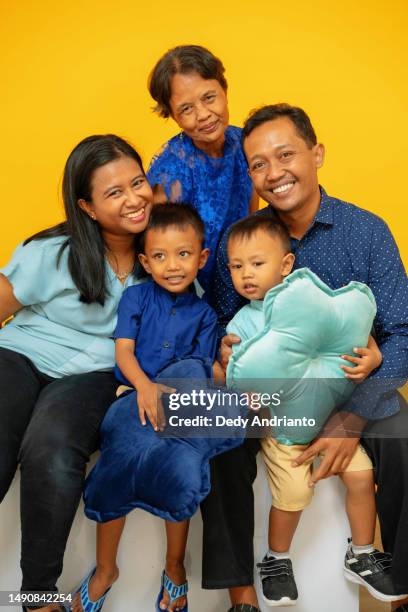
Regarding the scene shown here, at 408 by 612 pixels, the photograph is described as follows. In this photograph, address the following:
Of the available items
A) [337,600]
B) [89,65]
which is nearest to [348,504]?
[337,600]

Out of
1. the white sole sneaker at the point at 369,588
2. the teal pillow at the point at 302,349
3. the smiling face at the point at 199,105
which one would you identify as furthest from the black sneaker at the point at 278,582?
the smiling face at the point at 199,105

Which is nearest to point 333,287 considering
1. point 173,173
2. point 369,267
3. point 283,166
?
point 369,267

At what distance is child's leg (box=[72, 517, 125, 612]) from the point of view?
1.58 m

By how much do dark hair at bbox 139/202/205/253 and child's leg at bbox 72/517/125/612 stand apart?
0.71 m

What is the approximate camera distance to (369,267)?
1.73 metres

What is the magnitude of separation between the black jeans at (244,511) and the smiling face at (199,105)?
0.98m

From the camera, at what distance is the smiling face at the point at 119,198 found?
5.87 feet

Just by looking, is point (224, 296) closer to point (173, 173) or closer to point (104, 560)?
point (173, 173)

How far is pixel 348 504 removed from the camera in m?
1.61

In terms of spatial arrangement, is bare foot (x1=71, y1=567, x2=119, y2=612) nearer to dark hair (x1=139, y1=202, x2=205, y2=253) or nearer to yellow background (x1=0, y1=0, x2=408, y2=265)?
dark hair (x1=139, y1=202, x2=205, y2=253)

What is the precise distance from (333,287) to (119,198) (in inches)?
22.9

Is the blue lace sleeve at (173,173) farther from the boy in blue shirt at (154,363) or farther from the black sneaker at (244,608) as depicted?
the black sneaker at (244,608)

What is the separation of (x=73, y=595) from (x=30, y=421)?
428 mm

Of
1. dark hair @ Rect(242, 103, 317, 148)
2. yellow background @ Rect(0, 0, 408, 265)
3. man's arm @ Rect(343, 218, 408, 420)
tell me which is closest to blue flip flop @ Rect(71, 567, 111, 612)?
man's arm @ Rect(343, 218, 408, 420)
